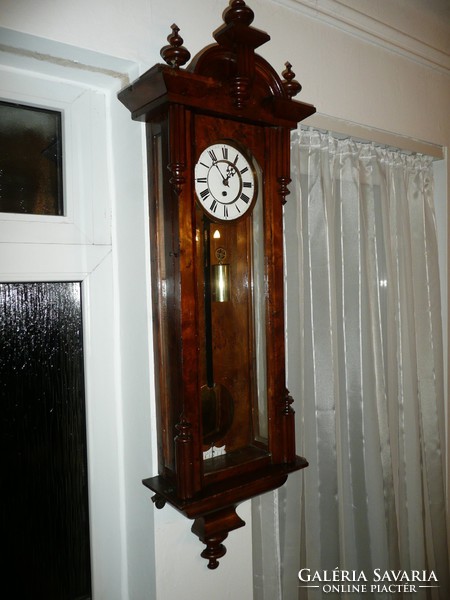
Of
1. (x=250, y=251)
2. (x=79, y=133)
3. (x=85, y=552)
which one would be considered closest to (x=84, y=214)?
(x=79, y=133)

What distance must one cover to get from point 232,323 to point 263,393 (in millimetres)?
199

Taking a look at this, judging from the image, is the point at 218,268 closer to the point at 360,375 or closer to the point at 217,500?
the point at 217,500

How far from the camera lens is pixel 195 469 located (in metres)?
1.01

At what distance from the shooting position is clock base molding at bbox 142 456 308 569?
100cm

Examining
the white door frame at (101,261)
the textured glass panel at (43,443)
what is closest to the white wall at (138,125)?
the white door frame at (101,261)

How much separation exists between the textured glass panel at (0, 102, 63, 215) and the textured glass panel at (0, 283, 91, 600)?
204mm

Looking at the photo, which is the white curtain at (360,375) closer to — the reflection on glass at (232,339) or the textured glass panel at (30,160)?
the reflection on glass at (232,339)

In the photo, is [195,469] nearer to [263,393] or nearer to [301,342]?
[263,393]

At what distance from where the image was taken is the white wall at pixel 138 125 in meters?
1.06

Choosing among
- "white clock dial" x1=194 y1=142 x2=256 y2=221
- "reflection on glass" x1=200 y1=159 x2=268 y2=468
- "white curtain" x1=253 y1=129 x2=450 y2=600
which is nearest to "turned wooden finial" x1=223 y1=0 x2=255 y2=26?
"white clock dial" x1=194 y1=142 x2=256 y2=221

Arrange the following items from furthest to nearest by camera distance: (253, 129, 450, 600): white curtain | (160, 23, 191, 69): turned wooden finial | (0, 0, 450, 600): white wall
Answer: (253, 129, 450, 600): white curtain → (0, 0, 450, 600): white wall → (160, 23, 191, 69): turned wooden finial

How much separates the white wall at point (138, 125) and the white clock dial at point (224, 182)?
0.61 ft

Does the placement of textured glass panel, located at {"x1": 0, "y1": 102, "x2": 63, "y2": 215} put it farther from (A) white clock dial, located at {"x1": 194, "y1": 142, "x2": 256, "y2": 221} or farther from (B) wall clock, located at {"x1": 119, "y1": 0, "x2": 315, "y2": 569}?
(A) white clock dial, located at {"x1": 194, "y1": 142, "x2": 256, "y2": 221}

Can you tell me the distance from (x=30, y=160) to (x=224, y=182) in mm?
492
